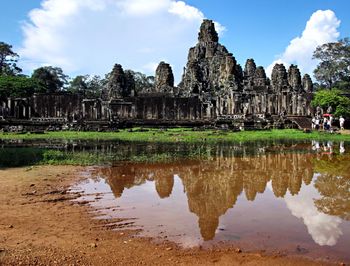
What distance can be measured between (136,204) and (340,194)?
449 centimetres

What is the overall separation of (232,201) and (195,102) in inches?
1518

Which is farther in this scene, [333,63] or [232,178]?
[333,63]

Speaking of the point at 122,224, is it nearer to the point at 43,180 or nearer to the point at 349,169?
the point at 43,180

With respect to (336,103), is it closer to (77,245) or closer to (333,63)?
(333,63)

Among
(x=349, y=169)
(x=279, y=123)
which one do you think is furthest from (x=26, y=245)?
(x=279, y=123)

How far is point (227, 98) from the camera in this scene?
48.1 meters

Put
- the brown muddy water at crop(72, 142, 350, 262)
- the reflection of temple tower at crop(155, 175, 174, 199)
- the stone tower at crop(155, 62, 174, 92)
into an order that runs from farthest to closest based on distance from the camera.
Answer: the stone tower at crop(155, 62, 174, 92), the reflection of temple tower at crop(155, 175, 174, 199), the brown muddy water at crop(72, 142, 350, 262)

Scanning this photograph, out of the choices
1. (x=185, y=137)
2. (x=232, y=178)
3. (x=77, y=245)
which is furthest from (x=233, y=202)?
(x=185, y=137)

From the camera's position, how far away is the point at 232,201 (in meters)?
7.77

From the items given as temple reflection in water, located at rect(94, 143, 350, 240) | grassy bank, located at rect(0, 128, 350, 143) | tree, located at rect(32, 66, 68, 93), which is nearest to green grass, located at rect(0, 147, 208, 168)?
temple reflection in water, located at rect(94, 143, 350, 240)

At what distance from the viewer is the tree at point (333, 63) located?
66.4 metres

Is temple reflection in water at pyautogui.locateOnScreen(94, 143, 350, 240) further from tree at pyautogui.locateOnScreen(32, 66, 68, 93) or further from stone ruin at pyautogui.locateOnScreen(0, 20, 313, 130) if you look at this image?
Answer: tree at pyautogui.locateOnScreen(32, 66, 68, 93)

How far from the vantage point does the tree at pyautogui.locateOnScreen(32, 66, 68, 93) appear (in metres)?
68.0

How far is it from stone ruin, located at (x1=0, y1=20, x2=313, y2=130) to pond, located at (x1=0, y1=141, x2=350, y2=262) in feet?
79.7
